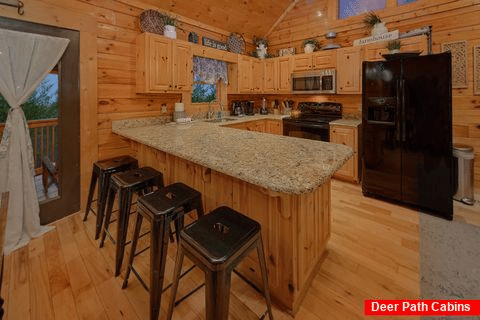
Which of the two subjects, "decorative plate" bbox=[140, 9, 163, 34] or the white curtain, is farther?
"decorative plate" bbox=[140, 9, 163, 34]

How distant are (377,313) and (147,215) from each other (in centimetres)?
155

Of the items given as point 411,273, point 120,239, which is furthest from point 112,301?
point 411,273

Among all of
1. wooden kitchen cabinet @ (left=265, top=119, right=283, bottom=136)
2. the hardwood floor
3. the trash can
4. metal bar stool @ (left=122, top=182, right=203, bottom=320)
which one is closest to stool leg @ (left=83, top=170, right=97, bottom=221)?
the hardwood floor

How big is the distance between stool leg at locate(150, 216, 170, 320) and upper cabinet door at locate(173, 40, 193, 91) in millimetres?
2423

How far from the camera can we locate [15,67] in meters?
2.24

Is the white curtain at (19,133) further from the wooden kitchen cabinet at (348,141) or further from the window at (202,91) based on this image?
the wooden kitchen cabinet at (348,141)

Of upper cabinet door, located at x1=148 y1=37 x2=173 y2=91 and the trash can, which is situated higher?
upper cabinet door, located at x1=148 y1=37 x2=173 y2=91

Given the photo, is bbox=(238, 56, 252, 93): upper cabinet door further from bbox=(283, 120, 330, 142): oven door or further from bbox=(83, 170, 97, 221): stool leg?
bbox=(83, 170, 97, 221): stool leg

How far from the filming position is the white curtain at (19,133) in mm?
2193

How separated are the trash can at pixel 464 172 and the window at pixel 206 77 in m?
3.64

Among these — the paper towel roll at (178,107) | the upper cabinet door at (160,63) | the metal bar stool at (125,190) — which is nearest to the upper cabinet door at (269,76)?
the paper towel roll at (178,107)

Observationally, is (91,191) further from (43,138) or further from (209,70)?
(209,70)

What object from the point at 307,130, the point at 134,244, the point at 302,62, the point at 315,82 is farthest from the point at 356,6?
the point at 134,244

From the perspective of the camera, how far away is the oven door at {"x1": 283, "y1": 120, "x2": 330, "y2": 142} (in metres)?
3.89
